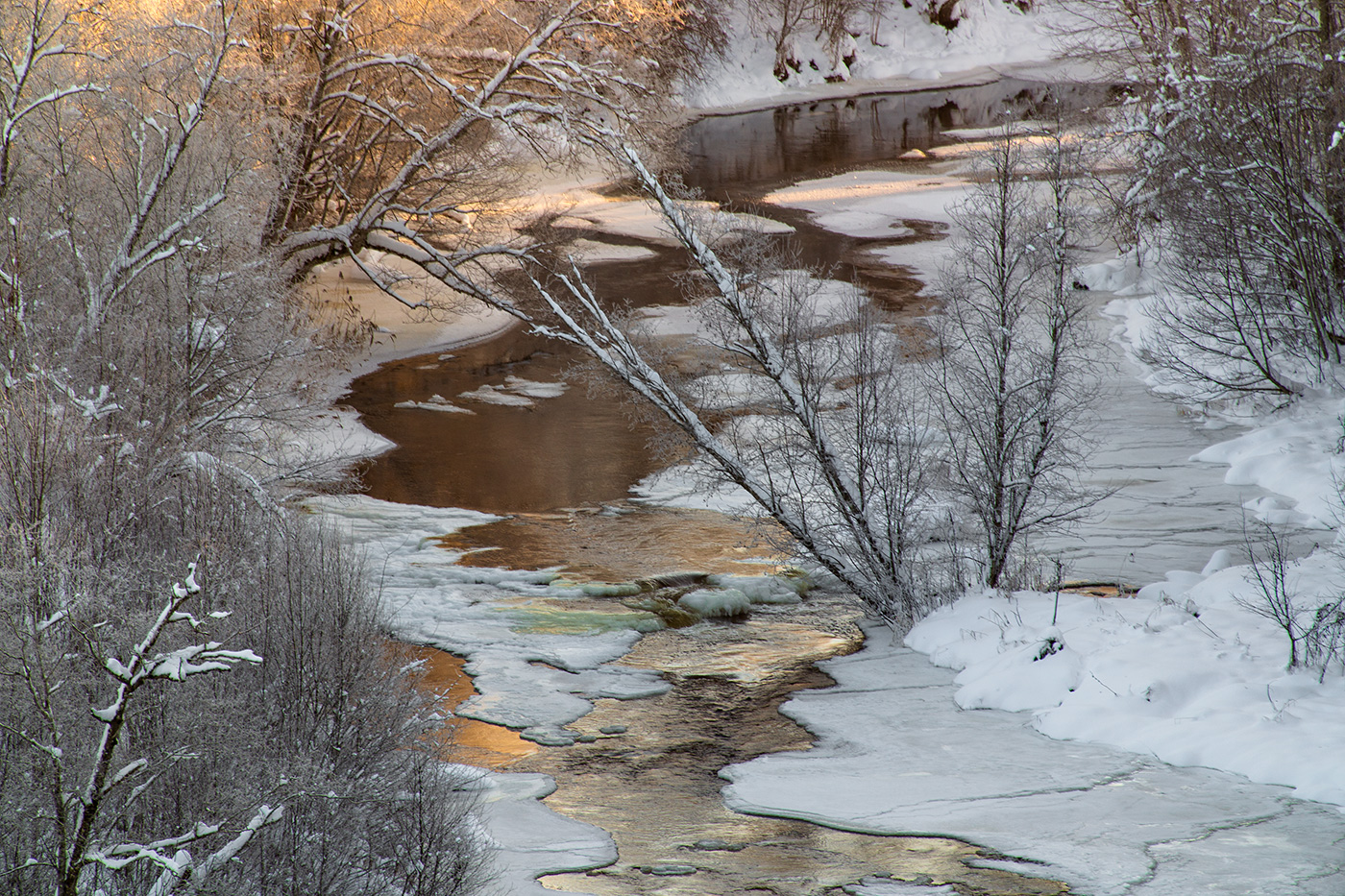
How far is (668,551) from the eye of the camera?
42.5 feet

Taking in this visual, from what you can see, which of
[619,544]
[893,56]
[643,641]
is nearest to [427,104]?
[619,544]

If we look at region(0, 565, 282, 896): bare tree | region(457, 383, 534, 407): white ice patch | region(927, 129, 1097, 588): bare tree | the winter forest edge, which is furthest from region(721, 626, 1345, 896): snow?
region(457, 383, 534, 407): white ice patch

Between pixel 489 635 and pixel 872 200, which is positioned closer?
pixel 489 635

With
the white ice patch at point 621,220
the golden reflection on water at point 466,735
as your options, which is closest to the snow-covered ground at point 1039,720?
the golden reflection on water at point 466,735

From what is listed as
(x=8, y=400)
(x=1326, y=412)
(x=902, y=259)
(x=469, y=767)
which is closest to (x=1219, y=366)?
(x=1326, y=412)

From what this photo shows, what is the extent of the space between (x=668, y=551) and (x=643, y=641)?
218cm

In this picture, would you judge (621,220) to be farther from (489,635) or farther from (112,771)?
(112,771)

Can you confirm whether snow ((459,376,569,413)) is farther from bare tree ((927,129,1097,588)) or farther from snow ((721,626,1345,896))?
snow ((721,626,1345,896))

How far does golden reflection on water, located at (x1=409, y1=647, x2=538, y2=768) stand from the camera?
846cm

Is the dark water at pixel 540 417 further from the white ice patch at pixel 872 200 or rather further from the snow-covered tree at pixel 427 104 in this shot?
the snow-covered tree at pixel 427 104

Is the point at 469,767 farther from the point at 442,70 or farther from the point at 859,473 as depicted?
the point at 442,70

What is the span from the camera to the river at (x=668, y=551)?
697 cm

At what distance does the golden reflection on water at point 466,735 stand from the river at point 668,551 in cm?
2

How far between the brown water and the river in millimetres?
23
